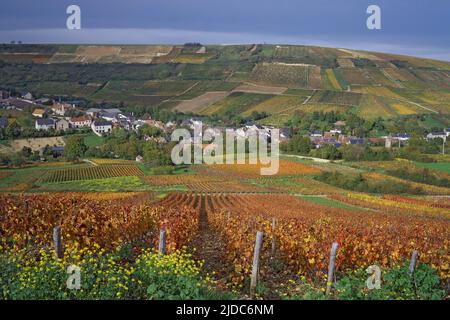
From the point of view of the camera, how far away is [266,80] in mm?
63844

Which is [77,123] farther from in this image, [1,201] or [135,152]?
[1,201]

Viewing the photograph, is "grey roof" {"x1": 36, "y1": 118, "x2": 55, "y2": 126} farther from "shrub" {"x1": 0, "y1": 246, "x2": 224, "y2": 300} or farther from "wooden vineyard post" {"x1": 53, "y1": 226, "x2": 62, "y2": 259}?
"shrub" {"x1": 0, "y1": 246, "x2": 224, "y2": 300}

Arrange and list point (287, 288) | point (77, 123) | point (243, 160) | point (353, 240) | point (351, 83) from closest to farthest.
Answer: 1. point (287, 288)
2. point (353, 240)
3. point (77, 123)
4. point (243, 160)
5. point (351, 83)

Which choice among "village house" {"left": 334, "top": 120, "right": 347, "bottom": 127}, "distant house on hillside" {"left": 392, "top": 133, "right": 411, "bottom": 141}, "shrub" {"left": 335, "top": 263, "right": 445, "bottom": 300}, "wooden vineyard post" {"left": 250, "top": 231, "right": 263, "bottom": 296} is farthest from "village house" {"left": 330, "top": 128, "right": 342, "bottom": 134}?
"wooden vineyard post" {"left": 250, "top": 231, "right": 263, "bottom": 296}

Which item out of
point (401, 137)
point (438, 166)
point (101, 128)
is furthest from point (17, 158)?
point (401, 137)

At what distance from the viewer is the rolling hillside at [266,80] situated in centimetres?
4384

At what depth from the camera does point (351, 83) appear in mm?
60531

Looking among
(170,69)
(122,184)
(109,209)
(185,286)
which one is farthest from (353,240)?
(170,69)

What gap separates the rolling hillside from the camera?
4384cm

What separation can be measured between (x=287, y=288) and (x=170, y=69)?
5050 cm

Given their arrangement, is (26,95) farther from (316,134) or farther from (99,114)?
(316,134)

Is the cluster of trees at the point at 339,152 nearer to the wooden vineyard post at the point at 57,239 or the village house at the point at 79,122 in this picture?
the village house at the point at 79,122

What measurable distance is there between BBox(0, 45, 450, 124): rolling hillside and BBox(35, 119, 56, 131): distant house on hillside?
16.1 metres

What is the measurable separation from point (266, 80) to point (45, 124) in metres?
47.3
